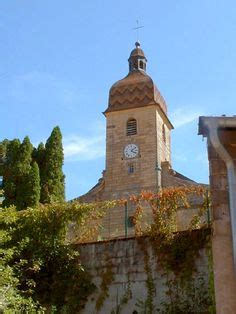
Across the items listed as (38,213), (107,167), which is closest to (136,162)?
(107,167)

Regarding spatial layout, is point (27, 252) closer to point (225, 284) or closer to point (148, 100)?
point (225, 284)

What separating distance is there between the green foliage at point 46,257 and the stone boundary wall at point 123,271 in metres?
0.26

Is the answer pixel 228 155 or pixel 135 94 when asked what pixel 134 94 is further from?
pixel 228 155

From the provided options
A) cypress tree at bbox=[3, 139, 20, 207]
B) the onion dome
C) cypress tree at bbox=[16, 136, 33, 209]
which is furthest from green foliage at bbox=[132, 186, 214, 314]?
the onion dome

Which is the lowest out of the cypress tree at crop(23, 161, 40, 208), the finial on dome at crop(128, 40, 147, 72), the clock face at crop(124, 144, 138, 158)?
the cypress tree at crop(23, 161, 40, 208)

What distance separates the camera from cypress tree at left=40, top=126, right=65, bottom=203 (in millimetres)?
28398

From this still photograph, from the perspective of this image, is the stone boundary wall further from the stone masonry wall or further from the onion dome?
the onion dome

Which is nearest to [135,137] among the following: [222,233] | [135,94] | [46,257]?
[135,94]

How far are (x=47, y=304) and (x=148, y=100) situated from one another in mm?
32340

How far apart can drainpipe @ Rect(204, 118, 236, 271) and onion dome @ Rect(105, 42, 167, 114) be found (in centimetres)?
3594

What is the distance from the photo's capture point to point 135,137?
44062mm

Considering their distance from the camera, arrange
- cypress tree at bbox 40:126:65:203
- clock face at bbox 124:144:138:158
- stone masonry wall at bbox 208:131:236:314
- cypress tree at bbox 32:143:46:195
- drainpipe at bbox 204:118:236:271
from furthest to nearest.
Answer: clock face at bbox 124:144:138:158
cypress tree at bbox 32:143:46:195
cypress tree at bbox 40:126:65:203
drainpipe at bbox 204:118:236:271
stone masonry wall at bbox 208:131:236:314

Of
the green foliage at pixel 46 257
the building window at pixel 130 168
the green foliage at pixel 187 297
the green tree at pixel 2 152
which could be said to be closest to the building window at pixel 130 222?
the green foliage at pixel 46 257

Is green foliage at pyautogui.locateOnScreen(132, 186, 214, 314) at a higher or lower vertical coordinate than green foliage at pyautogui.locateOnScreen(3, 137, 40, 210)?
lower
